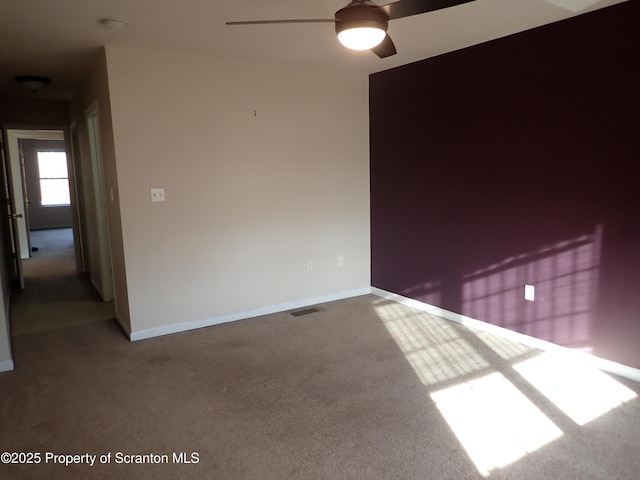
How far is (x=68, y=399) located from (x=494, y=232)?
10.8 ft

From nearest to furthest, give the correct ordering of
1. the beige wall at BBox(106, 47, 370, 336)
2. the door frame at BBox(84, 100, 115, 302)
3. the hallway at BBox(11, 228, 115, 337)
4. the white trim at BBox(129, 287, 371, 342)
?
the beige wall at BBox(106, 47, 370, 336), the white trim at BBox(129, 287, 371, 342), the hallway at BBox(11, 228, 115, 337), the door frame at BBox(84, 100, 115, 302)

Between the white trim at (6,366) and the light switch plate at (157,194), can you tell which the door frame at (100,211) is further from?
the white trim at (6,366)

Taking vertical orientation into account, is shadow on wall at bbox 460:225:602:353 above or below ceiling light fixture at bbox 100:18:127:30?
below

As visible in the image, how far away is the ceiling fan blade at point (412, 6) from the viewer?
6.58 ft

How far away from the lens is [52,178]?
12008 mm

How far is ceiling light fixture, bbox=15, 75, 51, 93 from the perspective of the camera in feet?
14.1

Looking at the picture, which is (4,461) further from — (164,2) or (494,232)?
(494,232)

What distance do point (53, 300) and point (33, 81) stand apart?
7.69 feet

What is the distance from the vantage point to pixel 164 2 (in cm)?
253


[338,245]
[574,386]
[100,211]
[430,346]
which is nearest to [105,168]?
[100,211]

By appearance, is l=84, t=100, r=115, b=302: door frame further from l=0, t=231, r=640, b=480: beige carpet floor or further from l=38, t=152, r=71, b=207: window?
l=38, t=152, r=71, b=207: window

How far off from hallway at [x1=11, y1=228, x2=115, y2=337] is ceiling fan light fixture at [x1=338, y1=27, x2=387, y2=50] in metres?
3.53

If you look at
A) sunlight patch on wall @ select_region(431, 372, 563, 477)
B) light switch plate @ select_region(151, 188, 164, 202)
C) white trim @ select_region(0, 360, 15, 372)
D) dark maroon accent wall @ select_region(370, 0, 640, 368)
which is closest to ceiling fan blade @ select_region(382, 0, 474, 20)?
dark maroon accent wall @ select_region(370, 0, 640, 368)

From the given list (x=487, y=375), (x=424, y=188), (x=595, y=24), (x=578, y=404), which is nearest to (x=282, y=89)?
(x=424, y=188)
